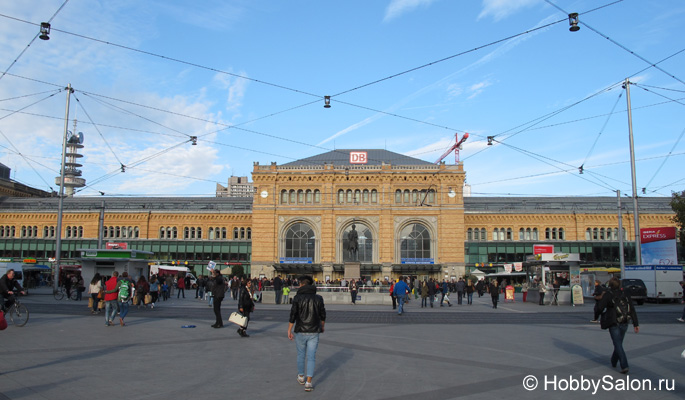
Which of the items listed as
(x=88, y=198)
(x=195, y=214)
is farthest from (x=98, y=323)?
(x=88, y=198)

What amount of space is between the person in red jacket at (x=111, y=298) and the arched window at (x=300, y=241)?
156 feet

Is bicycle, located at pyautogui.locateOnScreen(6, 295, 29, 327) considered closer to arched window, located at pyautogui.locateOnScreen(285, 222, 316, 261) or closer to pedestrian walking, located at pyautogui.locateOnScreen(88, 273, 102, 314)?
pedestrian walking, located at pyautogui.locateOnScreen(88, 273, 102, 314)

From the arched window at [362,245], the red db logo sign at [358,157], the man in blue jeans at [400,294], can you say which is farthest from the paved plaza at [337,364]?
the red db logo sign at [358,157]

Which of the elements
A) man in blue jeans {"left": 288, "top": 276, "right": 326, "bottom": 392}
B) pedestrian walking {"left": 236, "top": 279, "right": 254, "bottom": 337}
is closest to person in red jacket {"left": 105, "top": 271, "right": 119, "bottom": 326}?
pedestrian walking {"left": 236, "top": 279, "right": 254, "bottom": 337}

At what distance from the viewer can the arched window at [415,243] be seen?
63781 mm

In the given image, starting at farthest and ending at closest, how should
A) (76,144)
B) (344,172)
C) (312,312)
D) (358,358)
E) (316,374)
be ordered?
1. (76,144)
2. (344,172)
3. (358,358)
4. (316,374)
5. (312,312)

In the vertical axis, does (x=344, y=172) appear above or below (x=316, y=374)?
above

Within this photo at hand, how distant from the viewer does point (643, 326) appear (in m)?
18.2

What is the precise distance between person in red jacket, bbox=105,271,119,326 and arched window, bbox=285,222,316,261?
156 ft

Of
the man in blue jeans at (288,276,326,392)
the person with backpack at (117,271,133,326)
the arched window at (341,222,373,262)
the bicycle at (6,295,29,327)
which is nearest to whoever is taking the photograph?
the man in blue jeans at (288,276,326,392)

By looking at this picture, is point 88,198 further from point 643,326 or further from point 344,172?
point 643,326

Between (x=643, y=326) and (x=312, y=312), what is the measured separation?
49.6 feet

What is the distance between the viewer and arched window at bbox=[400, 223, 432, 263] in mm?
63781

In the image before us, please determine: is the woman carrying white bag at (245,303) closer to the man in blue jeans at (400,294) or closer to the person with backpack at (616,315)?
the person with backpack at (616,315)
